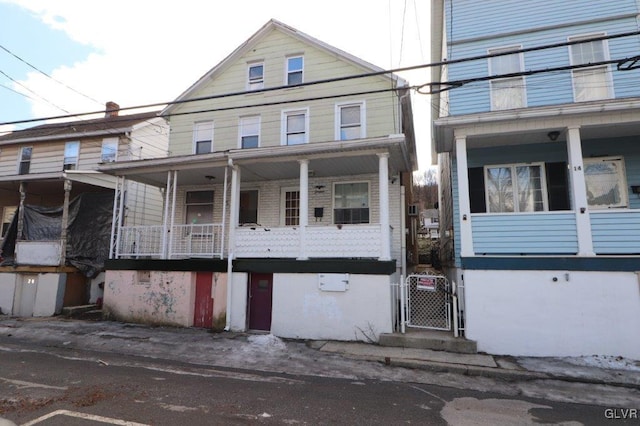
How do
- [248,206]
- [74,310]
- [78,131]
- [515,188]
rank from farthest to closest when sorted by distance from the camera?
[78,131] < [248,206] < [74,310] < [515,188]

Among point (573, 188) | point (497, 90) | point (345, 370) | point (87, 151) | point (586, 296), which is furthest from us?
point (87, 151)

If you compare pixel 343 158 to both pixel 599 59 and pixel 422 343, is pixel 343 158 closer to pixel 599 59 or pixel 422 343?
pixel 422 343

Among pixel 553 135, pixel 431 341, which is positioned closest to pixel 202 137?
pixel 431 341

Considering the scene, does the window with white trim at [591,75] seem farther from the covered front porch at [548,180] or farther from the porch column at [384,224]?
the porch column at [384,224]

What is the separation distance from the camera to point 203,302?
10.4m

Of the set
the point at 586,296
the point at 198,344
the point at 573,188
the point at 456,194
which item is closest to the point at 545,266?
the point at 586,296

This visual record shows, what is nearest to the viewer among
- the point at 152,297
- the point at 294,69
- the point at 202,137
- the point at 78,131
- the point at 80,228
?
the point at 152,297

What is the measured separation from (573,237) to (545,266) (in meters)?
0.99

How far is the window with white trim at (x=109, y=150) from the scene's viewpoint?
50.7 ft

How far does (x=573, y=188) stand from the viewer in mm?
8102

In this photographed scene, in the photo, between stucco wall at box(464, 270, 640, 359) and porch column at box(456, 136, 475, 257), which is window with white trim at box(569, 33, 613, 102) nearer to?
porch column at box(456, 136, 475, 257)

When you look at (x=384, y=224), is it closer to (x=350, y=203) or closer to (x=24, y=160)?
(x=350, y=203)

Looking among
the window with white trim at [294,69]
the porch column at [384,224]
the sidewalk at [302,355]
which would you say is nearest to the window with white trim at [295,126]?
the window with white trim at [294,69]

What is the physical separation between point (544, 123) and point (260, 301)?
8549 mm
